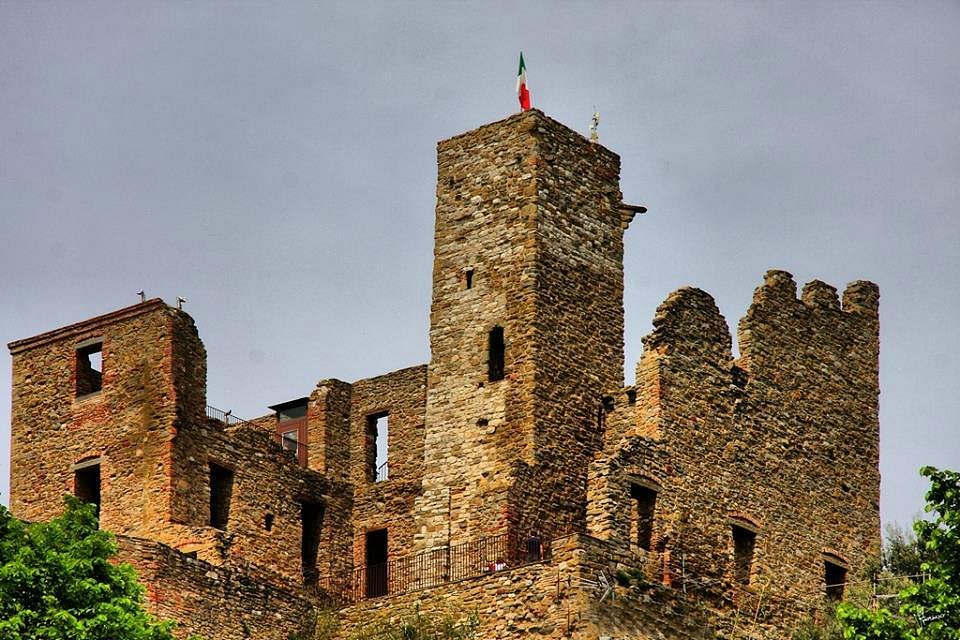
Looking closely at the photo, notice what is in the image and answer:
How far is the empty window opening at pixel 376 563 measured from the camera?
160 ft

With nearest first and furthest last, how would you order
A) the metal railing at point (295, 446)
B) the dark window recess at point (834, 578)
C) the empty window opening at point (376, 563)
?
1. the dark window recess at point (834, 578)
2. the empty window opening at point (376, 563)
3. the metal railing at point (295, 446)

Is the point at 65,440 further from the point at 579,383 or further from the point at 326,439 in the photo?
the point at 579,383

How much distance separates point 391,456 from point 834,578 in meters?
8.73

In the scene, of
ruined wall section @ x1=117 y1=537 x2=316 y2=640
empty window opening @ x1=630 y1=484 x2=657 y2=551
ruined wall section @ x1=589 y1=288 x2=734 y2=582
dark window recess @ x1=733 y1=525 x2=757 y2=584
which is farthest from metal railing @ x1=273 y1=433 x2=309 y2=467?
dark window recess @ x1=733 y1=525 x2=757 y2=584

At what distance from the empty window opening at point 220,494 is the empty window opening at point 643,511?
7425 mm

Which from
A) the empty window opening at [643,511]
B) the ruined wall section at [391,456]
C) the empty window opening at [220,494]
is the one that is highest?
the ruined wall section at [391,456]

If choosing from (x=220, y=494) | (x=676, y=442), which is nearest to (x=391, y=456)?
(x=220, y=494)

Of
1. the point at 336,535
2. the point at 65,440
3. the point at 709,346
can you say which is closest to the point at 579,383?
the point at 709,346

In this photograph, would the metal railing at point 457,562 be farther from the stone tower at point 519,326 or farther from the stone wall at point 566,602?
the stone wall at point 566,602

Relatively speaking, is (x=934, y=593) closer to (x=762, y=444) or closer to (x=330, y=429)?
(x=762, y=444)

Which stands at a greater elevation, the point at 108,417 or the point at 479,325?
the point at 479,325

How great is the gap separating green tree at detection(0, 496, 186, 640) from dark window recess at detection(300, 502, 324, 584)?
28.6 feet

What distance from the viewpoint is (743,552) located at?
46375 millimetres

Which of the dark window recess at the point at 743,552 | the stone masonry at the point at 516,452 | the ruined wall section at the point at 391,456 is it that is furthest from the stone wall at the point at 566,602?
the ruined wall section at the point at 391,456
